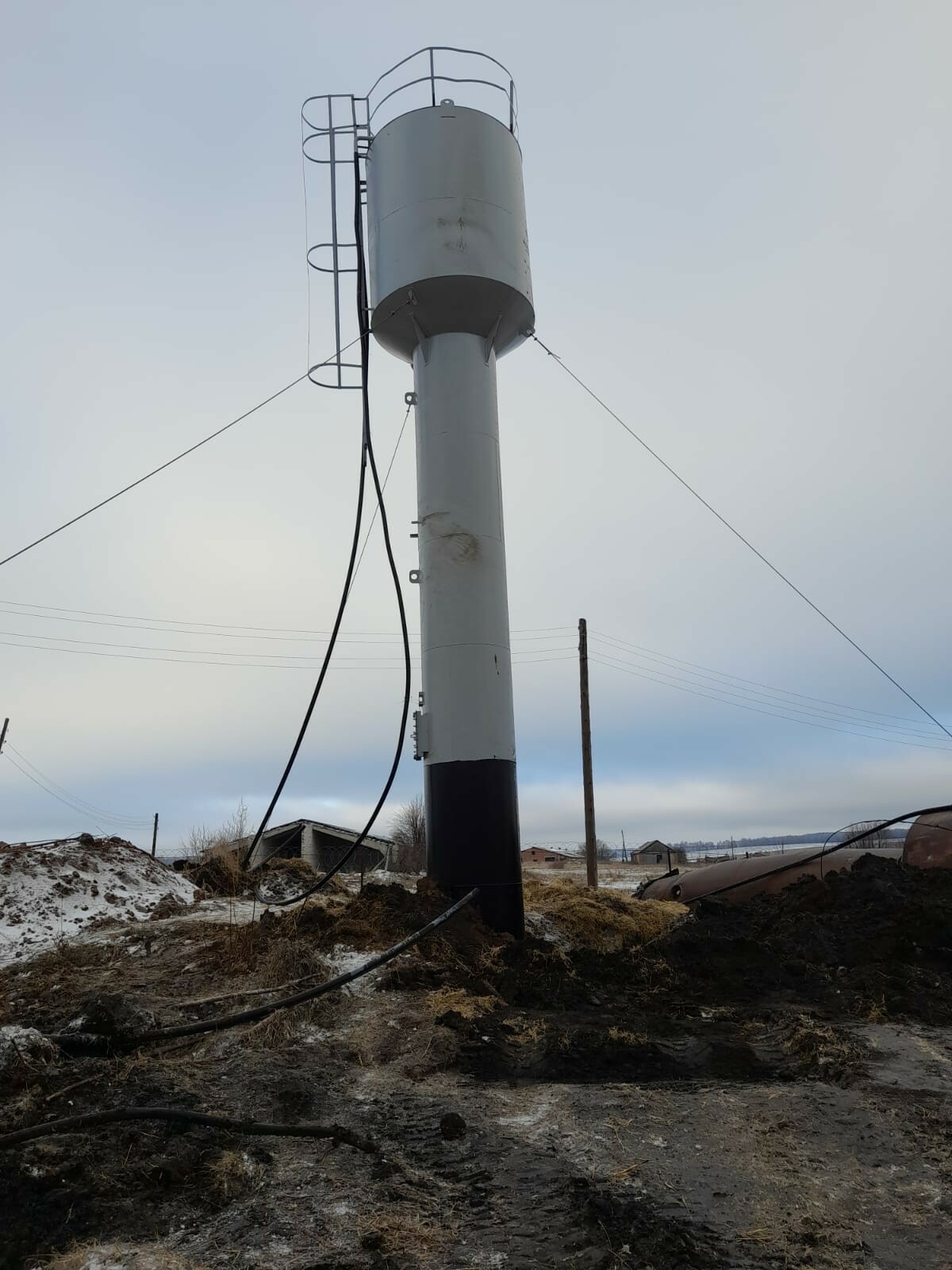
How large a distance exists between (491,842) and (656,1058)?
357cm

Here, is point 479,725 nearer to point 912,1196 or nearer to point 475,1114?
point 475,1114

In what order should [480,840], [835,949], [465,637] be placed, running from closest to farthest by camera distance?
[835,949] < [480,840] < [465,637]

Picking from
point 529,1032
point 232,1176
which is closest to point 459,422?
point 529,1032

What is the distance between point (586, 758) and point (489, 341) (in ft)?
Answer: 46.9

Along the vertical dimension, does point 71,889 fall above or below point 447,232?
below

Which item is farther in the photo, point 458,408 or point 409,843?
point 409,843

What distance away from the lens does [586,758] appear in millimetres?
23031

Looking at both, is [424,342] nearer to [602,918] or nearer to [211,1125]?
[602,918]

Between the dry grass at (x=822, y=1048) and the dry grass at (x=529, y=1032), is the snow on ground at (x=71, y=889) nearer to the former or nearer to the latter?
the dry grass at (x=529, y=1032)

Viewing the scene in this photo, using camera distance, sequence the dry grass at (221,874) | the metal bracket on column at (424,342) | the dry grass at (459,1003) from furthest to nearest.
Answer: the dry grass at (221,874) < the metal bracket on column at (424,342) < the dry grass at (459,1003)

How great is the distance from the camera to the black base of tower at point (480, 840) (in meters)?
9.10

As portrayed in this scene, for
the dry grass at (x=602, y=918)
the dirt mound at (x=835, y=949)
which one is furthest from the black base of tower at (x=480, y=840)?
the dirt mound at (x=835, y=949)

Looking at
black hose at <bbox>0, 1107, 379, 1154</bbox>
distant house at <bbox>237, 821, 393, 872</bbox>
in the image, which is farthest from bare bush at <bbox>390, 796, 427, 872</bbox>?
black hose at <bbox>0, 1107, 379, 1154</bbox>

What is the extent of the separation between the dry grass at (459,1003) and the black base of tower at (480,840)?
1922mm
